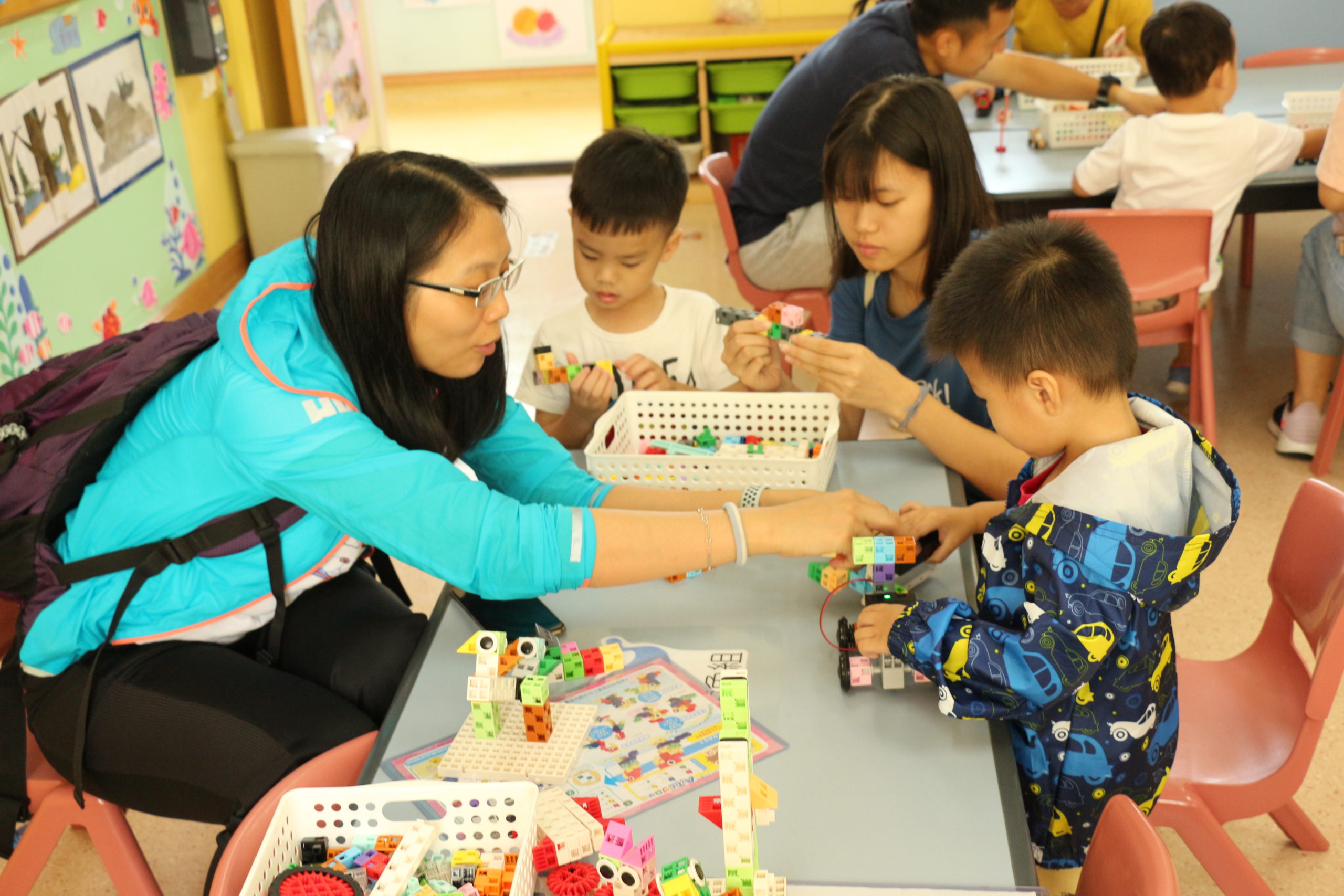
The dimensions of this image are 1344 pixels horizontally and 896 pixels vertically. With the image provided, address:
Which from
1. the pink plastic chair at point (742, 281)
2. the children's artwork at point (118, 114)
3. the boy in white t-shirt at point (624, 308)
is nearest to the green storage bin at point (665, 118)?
the children's artwork at point (118, 114)

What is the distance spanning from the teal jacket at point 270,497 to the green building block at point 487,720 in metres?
0.18

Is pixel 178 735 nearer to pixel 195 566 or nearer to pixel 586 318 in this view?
pixel 195 566

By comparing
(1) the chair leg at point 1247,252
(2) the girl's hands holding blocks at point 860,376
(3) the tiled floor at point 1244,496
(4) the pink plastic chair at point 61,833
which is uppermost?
(2) the girl's hands holding blocks at point 860,376

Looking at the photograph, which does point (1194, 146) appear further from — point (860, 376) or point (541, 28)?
point (541, 28)

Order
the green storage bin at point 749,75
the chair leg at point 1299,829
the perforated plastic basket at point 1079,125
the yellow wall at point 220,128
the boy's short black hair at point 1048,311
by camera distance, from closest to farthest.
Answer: the boy's short black hair at point 1048,311, the chair leg at point 1299,829, the perforated plastic basket at point 1079,125, the yellow wall at point 220,128, the green storage bin at point 749,75

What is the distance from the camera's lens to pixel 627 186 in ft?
6.86

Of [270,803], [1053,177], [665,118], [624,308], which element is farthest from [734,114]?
[270,803]

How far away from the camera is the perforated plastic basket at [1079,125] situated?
3285mm

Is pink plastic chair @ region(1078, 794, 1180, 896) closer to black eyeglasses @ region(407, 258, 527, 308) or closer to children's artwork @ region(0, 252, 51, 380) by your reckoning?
black eyeglasses @ region(407, 258, 527, 308)

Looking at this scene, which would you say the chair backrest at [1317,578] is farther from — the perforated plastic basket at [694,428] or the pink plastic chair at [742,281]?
the pink plastic chair at [742,281]

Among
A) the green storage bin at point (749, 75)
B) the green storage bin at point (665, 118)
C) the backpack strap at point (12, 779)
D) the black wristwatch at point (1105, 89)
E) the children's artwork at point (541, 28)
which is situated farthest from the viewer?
the children's artwork at point (541, 28)

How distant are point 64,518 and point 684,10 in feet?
16.8

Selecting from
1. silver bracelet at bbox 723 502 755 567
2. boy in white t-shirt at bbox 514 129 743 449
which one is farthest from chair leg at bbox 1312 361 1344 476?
silver bracelet at bbox 723 502 755 567

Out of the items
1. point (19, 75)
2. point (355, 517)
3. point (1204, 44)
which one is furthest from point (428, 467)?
point (19, 75)
